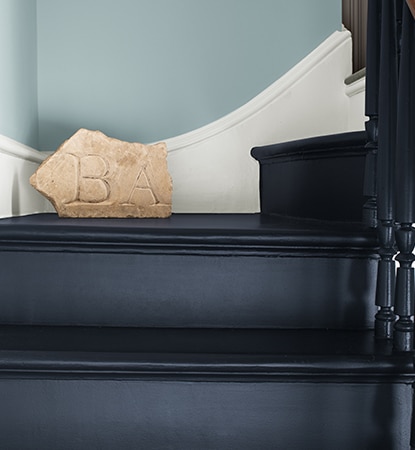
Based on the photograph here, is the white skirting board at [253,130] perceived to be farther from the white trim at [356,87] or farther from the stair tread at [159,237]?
the stair tread at [159,237]

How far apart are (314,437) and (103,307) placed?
0.51 meters

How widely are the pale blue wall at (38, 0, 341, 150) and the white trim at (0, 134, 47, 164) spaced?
15 centimetres

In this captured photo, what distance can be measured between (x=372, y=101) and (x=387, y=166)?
188mm

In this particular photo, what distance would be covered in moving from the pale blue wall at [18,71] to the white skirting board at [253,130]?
512 mm

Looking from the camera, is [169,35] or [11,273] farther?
[169,35]

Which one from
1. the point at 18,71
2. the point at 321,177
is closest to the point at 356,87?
the point at 321,177

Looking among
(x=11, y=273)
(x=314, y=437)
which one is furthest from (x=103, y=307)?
(x=314, y=437)

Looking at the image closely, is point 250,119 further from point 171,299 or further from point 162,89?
point 171,299

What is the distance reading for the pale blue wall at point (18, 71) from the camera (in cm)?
171

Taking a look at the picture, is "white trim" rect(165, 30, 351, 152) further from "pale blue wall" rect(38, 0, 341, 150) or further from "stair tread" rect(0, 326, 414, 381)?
"stair tread" rect(0, 326, 414, 381)

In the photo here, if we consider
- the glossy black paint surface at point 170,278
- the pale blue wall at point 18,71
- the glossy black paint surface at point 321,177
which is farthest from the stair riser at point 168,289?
the pale blue wall at point 18,71

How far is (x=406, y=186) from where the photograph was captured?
3.46ft

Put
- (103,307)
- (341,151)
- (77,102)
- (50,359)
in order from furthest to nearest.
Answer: (77,102)
(341,151)
(103,307)
(50,359)

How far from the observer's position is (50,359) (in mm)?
1078
